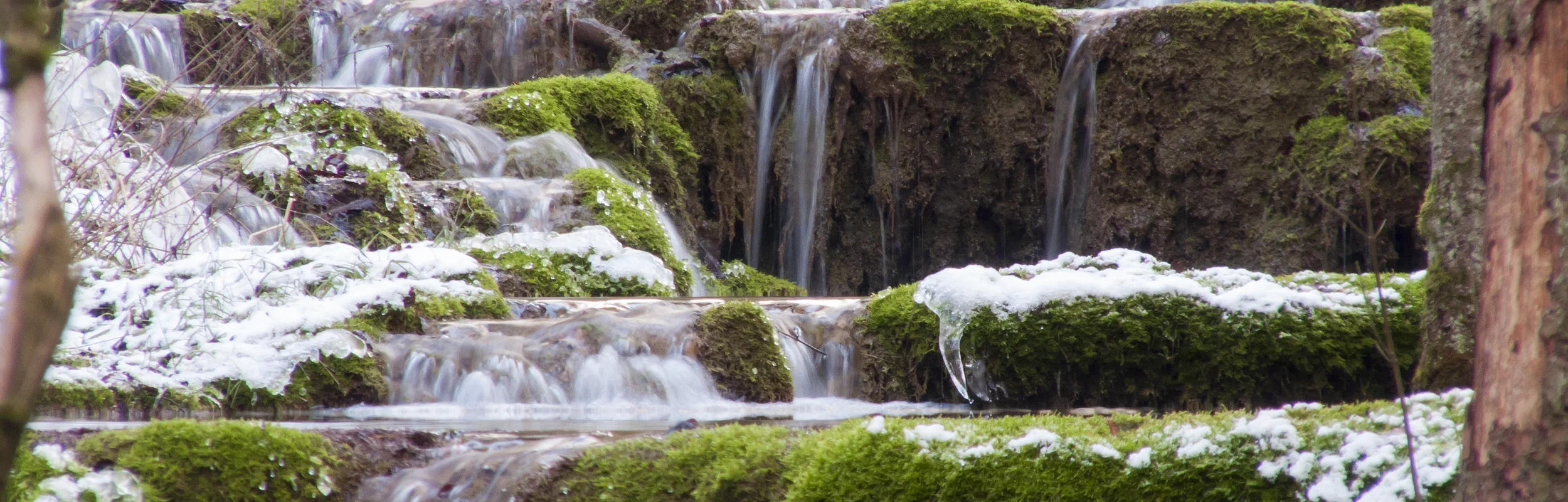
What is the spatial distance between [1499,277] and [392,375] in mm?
4888

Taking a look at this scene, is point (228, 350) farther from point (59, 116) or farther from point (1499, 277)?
point (1499, 277)

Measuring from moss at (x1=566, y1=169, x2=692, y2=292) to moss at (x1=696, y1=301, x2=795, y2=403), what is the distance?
3.20 m

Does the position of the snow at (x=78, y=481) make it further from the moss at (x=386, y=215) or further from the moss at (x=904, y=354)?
the moss at (x=386, y=215)

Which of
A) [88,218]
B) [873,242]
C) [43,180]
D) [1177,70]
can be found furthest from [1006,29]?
[43,180]

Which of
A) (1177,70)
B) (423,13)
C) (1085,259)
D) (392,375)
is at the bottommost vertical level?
(392,375)

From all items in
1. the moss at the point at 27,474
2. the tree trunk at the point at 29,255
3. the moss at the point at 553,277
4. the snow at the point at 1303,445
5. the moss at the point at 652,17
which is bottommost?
the moss at the point at 27,474

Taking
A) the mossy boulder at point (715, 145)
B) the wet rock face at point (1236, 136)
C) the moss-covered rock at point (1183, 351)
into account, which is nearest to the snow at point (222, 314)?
the moss-covered rock at point (1183, 351)

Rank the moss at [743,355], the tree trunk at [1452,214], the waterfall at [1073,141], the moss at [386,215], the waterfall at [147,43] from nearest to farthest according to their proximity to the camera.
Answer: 1. the tree trunk at [1452,214]
2. the moss at [743,355]
3. the moss at [386,215]
4. the waterfall at [1073,141]
5. the waterfall at [147,43]

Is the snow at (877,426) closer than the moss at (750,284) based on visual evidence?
Yes

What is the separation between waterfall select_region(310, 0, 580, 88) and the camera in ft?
43.7

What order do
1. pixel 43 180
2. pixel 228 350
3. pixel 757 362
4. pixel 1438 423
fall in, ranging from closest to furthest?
pixel 43 180, pixel 1438 423, pixel 228 350, pixel 757 362

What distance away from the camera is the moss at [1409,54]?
35.5 ft

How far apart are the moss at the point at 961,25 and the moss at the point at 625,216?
12.2 ft

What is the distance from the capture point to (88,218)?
5504mm
